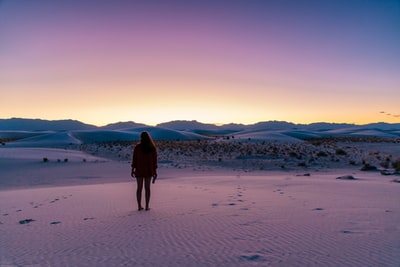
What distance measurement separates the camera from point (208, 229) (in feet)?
19.5

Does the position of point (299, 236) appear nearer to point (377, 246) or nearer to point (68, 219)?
point (377, 246)

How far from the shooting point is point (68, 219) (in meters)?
7.30

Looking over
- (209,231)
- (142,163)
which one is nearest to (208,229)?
(209,231)

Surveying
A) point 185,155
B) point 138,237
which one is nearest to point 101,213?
point 138,237

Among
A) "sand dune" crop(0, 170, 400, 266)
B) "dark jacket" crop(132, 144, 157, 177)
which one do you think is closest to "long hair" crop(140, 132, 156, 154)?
"dark jacket" crop(132, 144, 157, 177)

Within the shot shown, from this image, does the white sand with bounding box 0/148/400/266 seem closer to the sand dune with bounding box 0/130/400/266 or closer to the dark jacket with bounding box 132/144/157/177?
the sand dune with bounding box 0/130/400/266

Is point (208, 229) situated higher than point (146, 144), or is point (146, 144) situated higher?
point (146, 144)

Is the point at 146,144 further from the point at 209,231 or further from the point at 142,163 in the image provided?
the point at 209,231

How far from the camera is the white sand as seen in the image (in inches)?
180

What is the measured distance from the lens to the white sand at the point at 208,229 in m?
4.57

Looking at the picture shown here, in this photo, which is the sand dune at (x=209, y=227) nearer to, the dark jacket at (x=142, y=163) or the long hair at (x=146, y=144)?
the dark jacket at (x=142, y=163)

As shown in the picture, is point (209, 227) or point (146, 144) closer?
point (209, 227)

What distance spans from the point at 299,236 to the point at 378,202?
12.9ft

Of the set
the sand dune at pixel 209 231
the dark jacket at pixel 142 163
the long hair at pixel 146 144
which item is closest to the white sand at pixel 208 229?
the sand dune at pixel 209 231
